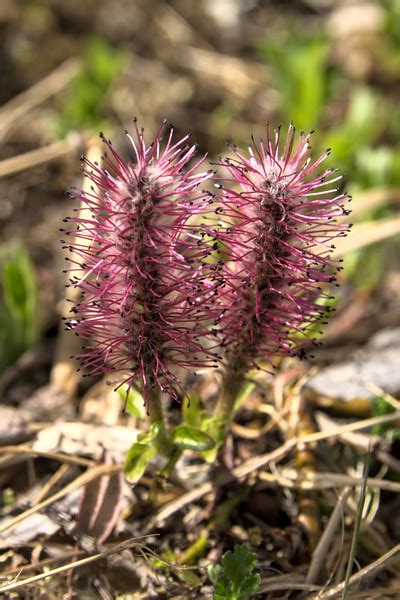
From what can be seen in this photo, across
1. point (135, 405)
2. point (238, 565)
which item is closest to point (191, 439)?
point (135, 405)

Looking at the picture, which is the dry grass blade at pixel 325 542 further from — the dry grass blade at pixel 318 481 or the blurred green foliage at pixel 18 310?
the blurred green foliage at pixel 18 310

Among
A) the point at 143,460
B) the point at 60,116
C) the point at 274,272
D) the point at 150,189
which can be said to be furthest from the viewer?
the point at 60,116

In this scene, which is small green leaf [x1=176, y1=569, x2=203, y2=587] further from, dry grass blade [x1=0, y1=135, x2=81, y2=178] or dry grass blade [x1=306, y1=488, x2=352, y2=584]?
dry grass blade [x1=0, y1=135, x2=81, y2=178]

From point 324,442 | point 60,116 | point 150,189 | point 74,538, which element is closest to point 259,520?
point 324,442

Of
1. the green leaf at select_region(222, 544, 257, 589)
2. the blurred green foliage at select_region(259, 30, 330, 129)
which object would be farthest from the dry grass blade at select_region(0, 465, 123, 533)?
the blurred green foliage at select_region(259, 30, 330, 129)

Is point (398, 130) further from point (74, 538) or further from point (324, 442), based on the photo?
point (74, 538)

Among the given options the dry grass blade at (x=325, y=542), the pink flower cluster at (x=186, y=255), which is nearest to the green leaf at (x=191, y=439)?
the pink flower cluster at (x=186, y=255)
